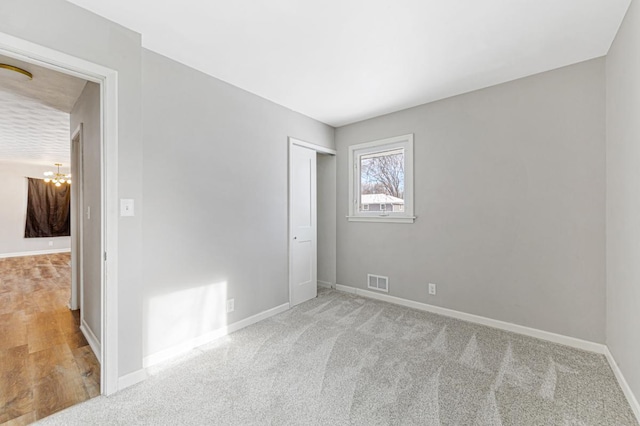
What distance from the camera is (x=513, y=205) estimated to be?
2.79m

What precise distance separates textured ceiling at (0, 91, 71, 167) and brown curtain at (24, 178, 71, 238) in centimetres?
126

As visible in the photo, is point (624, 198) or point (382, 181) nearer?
point (624, 198)

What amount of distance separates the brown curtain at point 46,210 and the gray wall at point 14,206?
0.39 feet

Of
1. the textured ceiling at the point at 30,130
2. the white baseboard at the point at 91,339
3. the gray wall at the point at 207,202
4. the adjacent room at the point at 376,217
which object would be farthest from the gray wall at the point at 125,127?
the textured ceiling at the point at 30,130

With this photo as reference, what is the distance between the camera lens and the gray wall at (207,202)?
228 cm

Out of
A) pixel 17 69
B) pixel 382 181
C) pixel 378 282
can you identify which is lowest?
pixel 378 282

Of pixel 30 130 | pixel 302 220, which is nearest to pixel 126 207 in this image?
pixel 302 220

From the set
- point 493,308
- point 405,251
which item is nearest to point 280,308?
point 405,251

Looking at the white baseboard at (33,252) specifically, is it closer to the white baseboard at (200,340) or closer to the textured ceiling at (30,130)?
the textured ceiling at (30,130)

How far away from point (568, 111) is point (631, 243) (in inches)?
52.9

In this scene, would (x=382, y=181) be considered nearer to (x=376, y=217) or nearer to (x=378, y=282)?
(x=376, y=217)

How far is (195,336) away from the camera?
255 cm

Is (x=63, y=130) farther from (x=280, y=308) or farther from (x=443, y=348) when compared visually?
(x=443, y=348)

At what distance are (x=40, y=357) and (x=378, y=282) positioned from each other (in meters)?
3.53
